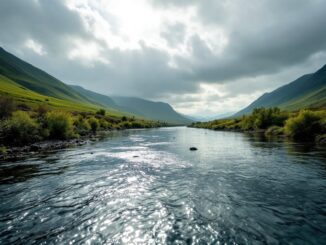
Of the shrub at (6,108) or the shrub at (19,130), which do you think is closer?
the shrub at (19,130)

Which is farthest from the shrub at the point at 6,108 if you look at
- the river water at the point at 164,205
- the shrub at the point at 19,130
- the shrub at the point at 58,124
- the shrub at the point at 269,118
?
the shrub at the point at 269,118

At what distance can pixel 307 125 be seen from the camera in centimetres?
6259

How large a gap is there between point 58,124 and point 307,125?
2999 inches

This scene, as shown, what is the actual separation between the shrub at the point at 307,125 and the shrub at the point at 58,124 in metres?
71.3

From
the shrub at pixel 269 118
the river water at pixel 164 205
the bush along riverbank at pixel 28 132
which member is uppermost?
the shrub at pixel 269 118

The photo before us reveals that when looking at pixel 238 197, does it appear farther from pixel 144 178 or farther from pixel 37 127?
pixel 37 127

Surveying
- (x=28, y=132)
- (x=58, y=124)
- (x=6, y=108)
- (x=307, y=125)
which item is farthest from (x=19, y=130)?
(x=307, y=125)

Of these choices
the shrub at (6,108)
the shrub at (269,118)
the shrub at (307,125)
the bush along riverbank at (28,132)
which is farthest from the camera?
the shrub at (269,118)

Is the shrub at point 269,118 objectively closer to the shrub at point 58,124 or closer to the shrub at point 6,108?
the shrub at point 58,124

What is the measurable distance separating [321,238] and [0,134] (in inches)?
2227

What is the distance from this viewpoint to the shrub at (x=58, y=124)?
63.8m

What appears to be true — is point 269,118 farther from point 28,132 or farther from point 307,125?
point 28,132

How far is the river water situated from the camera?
12.7 meters

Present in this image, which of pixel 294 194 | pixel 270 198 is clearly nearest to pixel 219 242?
pixel 270 198
